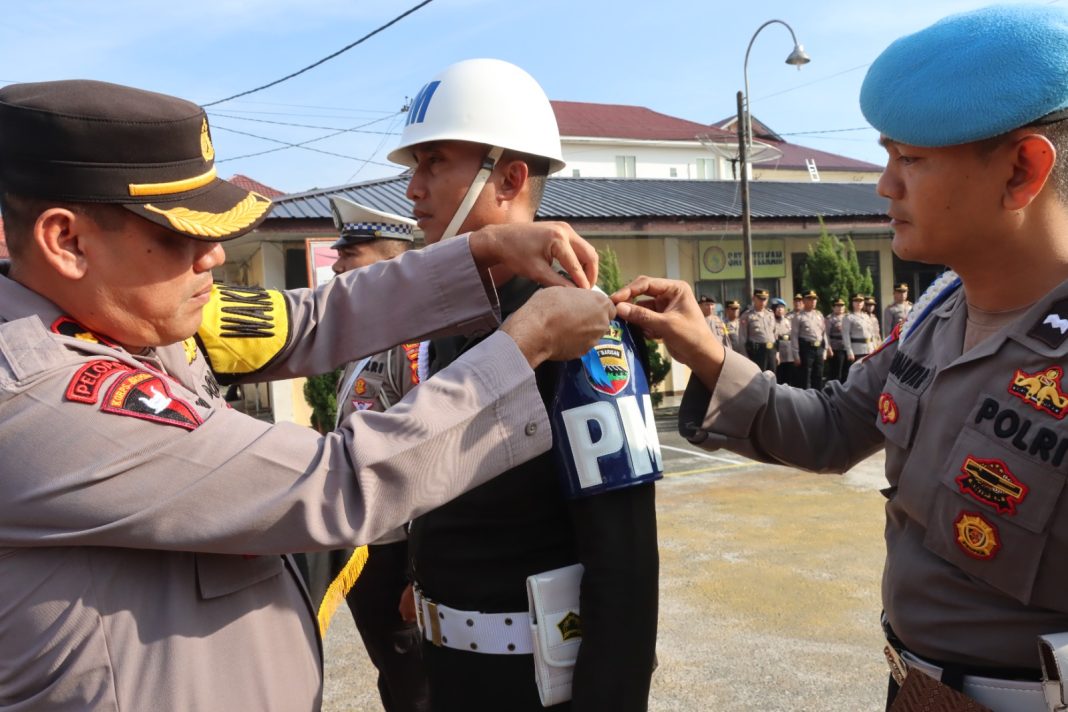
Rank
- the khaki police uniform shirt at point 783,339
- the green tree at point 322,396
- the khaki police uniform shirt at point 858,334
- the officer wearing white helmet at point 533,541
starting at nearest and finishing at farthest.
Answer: the officer wearing white helmet at point 533,541, the green tree at point 322,396, the khaki police uniform shirt at point 783,339, the khaki police uniform shirt at point 858,334

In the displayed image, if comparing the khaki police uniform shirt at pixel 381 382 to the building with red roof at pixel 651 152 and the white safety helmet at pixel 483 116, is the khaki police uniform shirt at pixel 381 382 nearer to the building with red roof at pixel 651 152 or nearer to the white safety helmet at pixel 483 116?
the white safety helmet at pixel 483 116

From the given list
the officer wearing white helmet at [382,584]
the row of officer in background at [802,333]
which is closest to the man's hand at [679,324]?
the officer wearing white helmet at [382,584]

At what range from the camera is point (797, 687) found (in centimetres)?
358

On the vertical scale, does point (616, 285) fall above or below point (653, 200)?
below

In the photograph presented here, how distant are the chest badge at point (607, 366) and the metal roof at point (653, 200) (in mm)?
12229

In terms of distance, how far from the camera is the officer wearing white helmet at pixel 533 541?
1554 millimetres

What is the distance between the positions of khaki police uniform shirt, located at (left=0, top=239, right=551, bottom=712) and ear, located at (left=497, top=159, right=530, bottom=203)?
834mm

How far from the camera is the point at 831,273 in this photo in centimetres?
1823

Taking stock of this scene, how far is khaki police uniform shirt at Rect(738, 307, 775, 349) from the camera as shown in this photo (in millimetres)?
16422

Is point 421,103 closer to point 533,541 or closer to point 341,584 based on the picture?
point 533,541

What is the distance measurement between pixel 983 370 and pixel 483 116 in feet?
4.07

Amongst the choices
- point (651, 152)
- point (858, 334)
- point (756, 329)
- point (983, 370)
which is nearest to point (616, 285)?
point (756, 329)

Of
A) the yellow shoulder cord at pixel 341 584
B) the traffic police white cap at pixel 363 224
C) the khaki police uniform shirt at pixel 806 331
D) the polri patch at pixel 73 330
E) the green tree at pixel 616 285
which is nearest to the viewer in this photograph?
the polri patch at pixel 73 330

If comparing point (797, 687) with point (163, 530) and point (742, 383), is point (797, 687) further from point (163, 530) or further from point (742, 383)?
point (163, 530)
